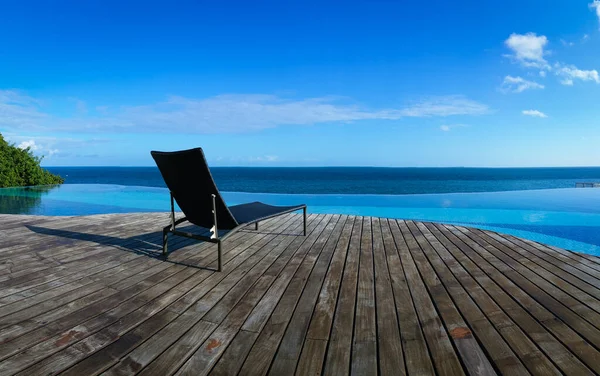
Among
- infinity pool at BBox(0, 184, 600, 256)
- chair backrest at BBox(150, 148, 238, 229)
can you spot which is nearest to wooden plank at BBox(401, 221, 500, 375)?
chair backrest at BBox(150, 148, 238, 229)

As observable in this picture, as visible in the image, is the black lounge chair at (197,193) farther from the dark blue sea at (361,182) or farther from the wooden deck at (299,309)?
the dark blue sea at (361,182)

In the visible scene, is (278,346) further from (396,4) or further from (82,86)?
(82,86)

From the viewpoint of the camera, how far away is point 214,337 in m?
1.29

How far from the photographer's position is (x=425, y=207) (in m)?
7.76

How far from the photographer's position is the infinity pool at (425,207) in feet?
18.9

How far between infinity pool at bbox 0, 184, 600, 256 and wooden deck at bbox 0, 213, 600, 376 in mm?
3586

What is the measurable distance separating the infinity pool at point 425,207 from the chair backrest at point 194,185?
16.4ft

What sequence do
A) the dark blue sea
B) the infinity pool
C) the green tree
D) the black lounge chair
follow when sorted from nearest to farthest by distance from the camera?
the black lounge chair, the infinity pool, the green tree, the dark blue sea

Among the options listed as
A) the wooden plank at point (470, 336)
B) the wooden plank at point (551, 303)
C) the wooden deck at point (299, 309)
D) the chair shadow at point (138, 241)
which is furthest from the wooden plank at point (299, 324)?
the wooden plank at point (551, 303)

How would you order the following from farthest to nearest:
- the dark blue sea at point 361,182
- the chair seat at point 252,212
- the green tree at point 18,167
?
the dark blue sea at point 361,182 < the green tree at point 18,167 < the chair seat at point 252,212

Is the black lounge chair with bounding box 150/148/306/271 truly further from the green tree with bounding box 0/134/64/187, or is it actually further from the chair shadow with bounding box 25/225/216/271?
the green tree with bounding box 0/134/64/187

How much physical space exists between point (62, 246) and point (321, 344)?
2.82 metres

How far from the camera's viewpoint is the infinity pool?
5773 mm

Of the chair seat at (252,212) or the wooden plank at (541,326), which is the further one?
the chair seat at (252,212)
